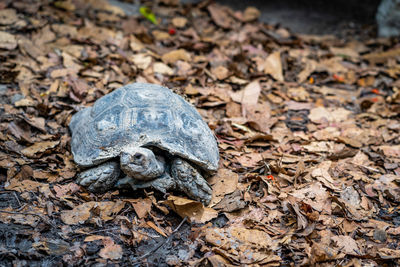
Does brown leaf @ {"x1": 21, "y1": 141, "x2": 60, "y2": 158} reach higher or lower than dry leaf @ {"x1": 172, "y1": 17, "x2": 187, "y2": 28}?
lower

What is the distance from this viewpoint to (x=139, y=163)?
12.2 ft

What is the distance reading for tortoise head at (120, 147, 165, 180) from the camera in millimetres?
3686

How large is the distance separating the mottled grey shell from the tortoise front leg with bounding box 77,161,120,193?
81 millimetres

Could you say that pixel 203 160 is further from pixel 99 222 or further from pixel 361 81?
pixel 361 81

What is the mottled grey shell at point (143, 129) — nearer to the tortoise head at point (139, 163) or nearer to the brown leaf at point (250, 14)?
the tortoise head at point (139, 163)

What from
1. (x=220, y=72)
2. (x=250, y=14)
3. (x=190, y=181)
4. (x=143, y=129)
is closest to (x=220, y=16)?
(x=250, y=14)

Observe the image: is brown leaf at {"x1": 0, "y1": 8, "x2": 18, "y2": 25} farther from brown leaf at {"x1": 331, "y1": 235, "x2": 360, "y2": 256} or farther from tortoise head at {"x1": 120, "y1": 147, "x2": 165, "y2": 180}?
brown leaf at {"x1": 331, "y1": 235, "x2": 360, "y2": 256}

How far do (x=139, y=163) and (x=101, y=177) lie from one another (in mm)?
523

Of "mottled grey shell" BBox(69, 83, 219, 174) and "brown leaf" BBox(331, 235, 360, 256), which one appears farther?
"mottled grey shell" BBox(69, 83, 219, 174)

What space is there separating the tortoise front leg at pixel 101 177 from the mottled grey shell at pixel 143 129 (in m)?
0.08

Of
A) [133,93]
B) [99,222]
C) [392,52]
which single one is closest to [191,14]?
[392,52]

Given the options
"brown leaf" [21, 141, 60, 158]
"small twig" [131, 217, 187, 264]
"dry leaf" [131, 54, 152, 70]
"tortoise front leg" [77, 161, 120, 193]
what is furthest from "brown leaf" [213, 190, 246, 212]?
"dry leaf" [131, 54, 152, 70]

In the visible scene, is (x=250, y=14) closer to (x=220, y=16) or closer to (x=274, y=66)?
(x=220, y=16)

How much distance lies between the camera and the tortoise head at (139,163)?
3.69m
